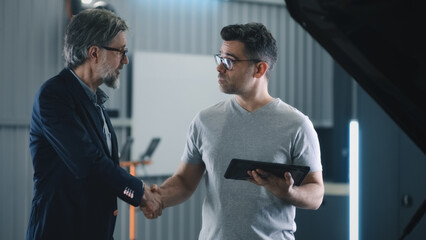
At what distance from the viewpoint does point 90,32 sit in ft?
6.46

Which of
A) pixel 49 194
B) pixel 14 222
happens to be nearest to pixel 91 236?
pixel 49 194

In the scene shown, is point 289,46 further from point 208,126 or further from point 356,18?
point 356,18

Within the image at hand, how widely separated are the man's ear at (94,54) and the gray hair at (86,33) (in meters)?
0.01

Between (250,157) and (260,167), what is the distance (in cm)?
24

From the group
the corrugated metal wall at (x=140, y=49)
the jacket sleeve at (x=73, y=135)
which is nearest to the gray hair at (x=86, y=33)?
the jacket sleeve at (x=73, y=135)

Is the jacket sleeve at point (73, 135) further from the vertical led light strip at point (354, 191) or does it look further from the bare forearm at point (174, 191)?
the vertical led light strip at point (354, 191)

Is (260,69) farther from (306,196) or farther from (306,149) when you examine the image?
(306,196)

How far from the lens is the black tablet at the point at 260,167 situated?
Answer: 1509 millimetres

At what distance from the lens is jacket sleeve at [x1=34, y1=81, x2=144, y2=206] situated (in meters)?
1.74

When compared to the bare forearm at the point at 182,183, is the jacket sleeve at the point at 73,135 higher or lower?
higher

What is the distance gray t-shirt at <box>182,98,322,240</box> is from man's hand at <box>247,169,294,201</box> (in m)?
0.14

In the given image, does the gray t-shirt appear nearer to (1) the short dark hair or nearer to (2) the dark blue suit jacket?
(1) the short dark hair

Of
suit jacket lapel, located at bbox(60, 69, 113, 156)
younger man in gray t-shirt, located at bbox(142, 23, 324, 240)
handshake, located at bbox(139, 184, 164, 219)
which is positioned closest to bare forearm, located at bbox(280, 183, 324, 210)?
younger man in gray t-shirt, located at bbox(142, 23, 324, 240)

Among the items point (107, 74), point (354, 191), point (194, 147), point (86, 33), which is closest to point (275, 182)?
point (194, 147)
